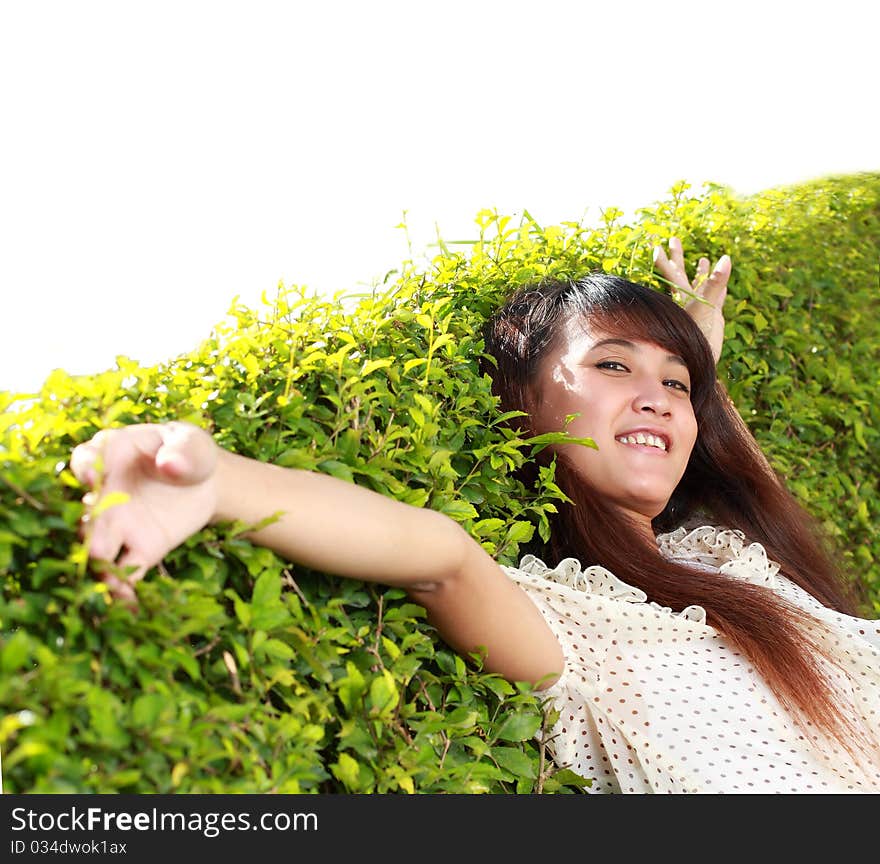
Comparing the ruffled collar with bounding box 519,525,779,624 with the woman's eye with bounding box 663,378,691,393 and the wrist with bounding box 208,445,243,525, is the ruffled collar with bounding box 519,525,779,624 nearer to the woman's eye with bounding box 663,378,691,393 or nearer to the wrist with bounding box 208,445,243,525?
the woman's eye with bounding box 663,378,691,393

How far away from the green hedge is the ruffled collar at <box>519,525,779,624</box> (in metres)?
0.11

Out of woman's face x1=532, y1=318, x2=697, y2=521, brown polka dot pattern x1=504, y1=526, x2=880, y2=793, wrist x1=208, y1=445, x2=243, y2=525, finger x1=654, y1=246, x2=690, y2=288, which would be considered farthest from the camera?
finger x1=654, y1=246, x2=690, y2=288

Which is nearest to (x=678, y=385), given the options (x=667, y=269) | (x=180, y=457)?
(x=667, y=269)

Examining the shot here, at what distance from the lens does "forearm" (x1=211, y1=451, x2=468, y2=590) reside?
1443 millimetres

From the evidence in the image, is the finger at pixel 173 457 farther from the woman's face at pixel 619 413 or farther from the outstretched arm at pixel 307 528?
the woman's face at pixel 619 413

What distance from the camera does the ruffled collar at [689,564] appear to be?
220 centimetres

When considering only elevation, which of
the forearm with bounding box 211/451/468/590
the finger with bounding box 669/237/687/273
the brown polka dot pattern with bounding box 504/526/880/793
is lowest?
the brown polka dot pattern with bounding box 504/526/880/793

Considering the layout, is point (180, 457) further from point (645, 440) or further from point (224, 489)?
point (645, 440)

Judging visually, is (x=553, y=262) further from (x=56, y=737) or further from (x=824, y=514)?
(x=56, y=737)

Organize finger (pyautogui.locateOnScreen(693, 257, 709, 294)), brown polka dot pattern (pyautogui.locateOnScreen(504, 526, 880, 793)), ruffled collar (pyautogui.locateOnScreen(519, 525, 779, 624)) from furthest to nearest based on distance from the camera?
1. finger (pyautogui.locateOnScreen(693, 257, 709, 294))
2. ruffled collar (pyautogui.locateOnScreen(519, 525, 779, 624))
3. brown polka dot pattern (pyautogui.locateOnScreen(504, 526, 880, 793))

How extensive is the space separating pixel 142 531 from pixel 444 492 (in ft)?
2.50

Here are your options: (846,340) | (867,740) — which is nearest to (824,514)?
(846,340)

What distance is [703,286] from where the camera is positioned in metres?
3.42

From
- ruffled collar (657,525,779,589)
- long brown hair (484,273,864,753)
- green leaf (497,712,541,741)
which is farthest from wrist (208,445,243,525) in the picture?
ruffled collar (657,525,779,589)
